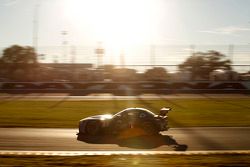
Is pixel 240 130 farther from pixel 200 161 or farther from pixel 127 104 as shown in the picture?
pixel 127 104

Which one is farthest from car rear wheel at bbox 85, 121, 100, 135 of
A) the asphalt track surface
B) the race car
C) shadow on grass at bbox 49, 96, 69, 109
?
the asphalt track surface

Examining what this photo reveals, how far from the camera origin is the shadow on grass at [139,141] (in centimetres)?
1402

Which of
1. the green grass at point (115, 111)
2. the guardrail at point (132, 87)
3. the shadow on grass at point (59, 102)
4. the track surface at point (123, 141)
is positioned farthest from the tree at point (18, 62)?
the track surface at point (123, 141)

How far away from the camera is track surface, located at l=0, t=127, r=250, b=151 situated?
1373 centimetres

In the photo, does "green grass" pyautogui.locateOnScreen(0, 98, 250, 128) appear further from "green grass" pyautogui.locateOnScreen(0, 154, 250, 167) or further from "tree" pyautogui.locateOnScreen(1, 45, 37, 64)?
"tree" pyautogui.locateOnScreen(1, 45, 37, 64)

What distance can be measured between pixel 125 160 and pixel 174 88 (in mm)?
28069

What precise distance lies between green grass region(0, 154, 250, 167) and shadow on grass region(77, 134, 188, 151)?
204cm

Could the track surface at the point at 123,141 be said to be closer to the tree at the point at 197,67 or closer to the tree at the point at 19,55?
the tree at the point at 197,67

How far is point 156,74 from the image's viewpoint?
41.0 m

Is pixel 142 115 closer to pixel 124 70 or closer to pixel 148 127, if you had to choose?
pixel 148 127

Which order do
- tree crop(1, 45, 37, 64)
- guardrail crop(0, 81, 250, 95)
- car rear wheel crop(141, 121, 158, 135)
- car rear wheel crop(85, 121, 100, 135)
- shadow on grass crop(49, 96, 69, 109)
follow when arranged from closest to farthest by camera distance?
1. car rear wheel crop(141, 121, 158, 135)
2. car rear wheel crop(85, 121, 100, 135)
3. shadow on grass crop(49, 96, 69, 109)
4. guardrail crop(0, 81, 250, 95)
5. tree crop(1, 45, 37, 64)

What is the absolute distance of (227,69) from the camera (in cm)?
4275

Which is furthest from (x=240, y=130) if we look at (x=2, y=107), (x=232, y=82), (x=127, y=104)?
(x=232, y=82)

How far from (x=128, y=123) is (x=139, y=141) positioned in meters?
1.12
